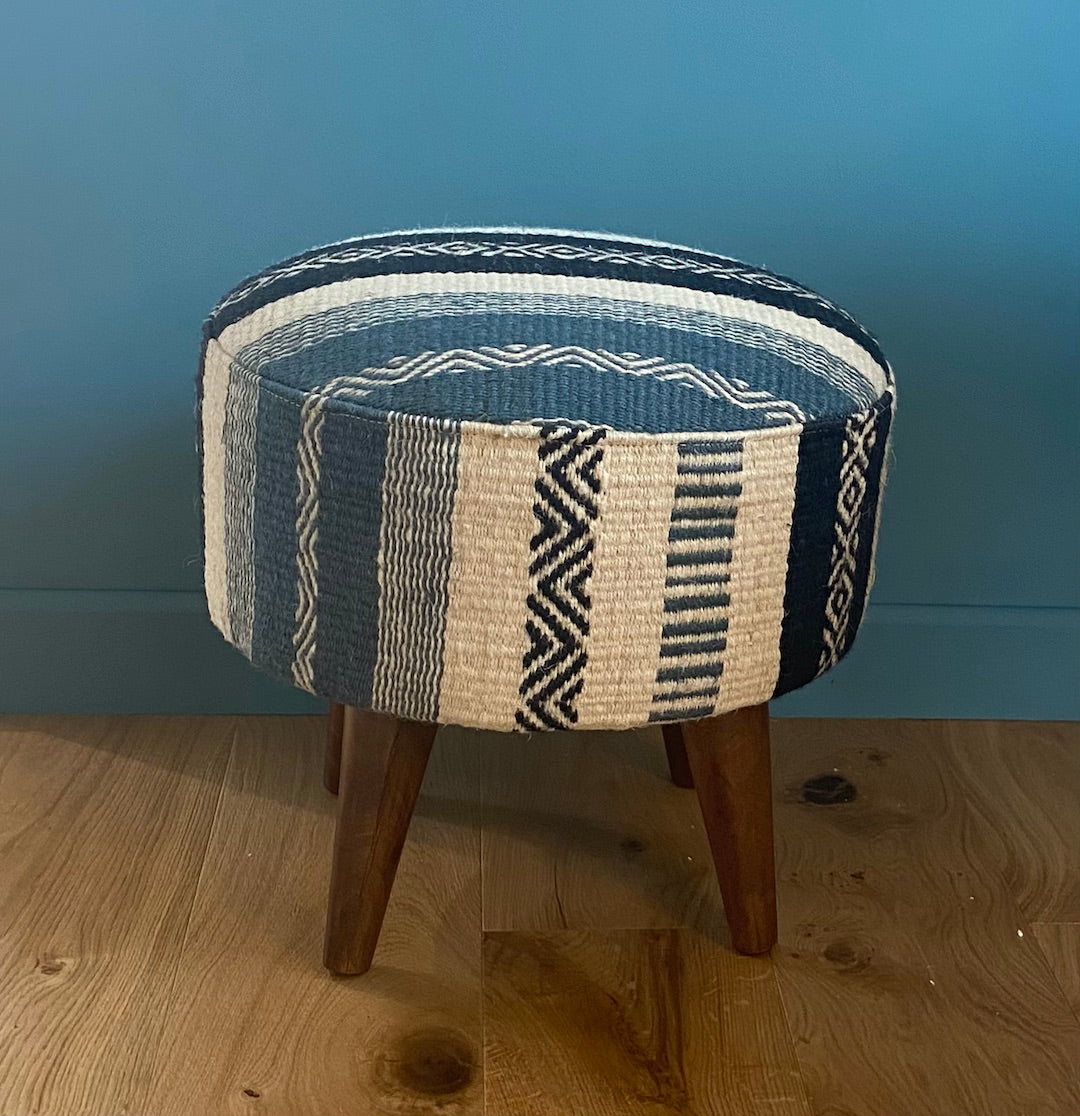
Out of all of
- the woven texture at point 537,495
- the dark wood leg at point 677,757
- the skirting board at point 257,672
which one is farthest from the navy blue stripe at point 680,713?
the skirting board at point 257,672

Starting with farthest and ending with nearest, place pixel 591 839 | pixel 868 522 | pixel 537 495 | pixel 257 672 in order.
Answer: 1. pixel 257 672
2. pixel 591 839
3. pixel 868 522
4. pixel 537 495

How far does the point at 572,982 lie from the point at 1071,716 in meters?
0.64

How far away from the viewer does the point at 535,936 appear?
3.42ft

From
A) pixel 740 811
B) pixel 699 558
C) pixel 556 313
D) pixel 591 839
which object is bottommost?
pixel 591 839

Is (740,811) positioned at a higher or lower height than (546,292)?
lower

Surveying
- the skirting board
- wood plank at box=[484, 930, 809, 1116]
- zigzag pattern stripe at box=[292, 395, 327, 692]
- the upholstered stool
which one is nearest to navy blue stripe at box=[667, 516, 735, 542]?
the upholstered stool

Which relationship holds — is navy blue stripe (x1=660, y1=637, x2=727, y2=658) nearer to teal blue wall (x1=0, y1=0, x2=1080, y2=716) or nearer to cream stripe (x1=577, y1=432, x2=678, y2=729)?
cream stripe (x1=577, y1=432, x2=678, y2=729)

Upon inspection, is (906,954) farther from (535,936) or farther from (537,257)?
(537,257)

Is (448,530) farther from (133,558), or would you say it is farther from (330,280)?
(133,558)

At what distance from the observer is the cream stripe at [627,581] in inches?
31.0

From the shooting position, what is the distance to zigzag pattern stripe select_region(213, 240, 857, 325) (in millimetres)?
975

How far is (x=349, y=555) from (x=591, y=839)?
1.42 feet

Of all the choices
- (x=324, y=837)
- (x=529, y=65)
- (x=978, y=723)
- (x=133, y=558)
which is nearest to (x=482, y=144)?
(x=529, y=65)

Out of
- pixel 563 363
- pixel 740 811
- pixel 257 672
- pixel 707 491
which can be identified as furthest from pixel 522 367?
pixel 257 672
